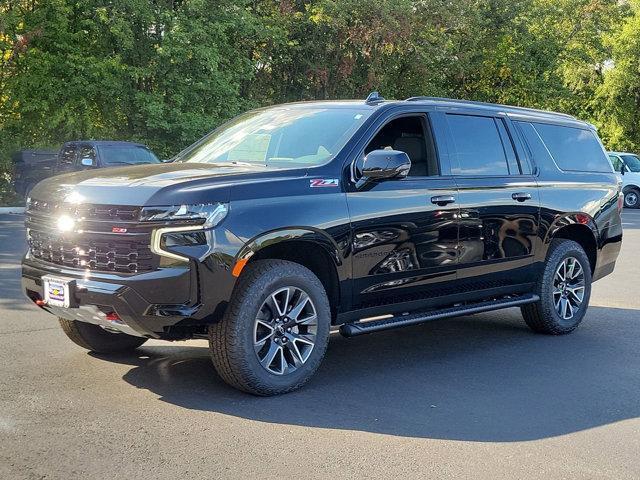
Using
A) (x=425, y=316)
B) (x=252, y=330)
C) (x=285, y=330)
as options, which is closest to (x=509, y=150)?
(x=425, y=316)

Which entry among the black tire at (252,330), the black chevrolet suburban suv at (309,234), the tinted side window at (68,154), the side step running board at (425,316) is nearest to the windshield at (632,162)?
the tinted side window at (68,154)

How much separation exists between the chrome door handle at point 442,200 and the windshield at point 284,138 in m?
0.81

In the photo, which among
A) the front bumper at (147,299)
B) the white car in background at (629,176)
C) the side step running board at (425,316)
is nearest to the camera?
the front bumper at (147,299)

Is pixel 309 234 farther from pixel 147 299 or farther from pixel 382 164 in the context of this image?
pixel 147 299

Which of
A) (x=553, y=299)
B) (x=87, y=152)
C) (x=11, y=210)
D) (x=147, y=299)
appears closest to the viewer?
(x=147, y=299)

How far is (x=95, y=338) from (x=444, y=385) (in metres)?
2.55

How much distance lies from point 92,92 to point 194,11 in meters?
3.99

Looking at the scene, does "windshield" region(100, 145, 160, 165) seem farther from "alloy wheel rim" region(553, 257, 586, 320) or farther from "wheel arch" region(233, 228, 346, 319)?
"wheel arch" region(233, 228, 346, 319)

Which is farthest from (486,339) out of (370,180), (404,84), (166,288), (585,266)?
(404,84)

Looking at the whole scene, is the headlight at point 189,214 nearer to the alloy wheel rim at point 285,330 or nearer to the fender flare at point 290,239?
the fender flare at point 290,239

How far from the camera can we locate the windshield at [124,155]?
1803 centimetres

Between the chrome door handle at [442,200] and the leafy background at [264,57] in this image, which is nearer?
the chrome door handle at [442,200]

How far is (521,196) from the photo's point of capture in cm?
706

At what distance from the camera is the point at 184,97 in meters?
26.0
